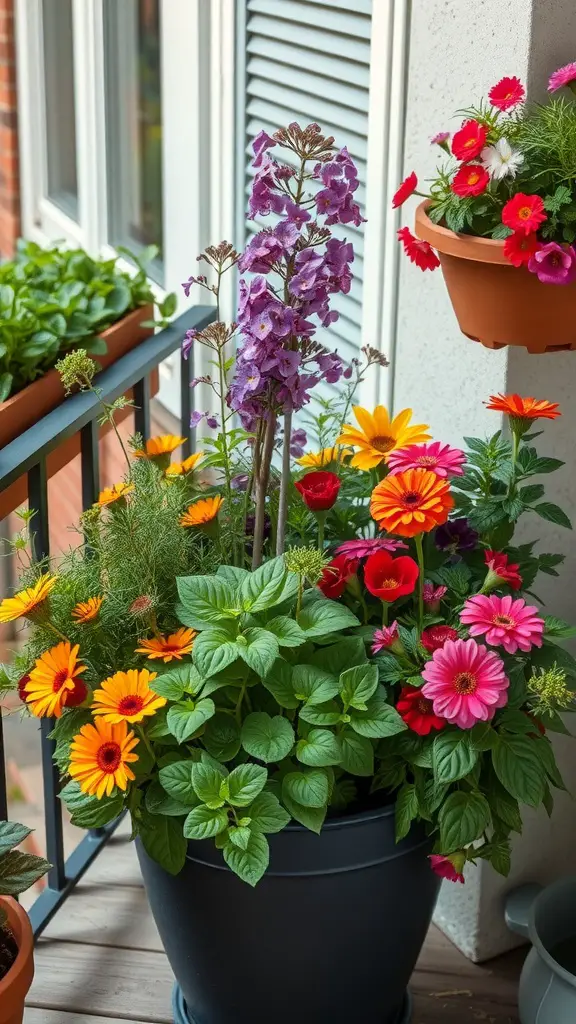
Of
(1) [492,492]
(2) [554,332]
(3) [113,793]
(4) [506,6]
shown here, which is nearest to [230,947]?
(3) [113,793]

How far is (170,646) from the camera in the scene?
133 cm

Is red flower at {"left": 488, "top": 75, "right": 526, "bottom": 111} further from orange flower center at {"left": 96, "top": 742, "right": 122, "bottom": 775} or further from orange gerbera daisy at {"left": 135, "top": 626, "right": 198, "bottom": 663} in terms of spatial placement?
orange flower center at {"left": 96, "top": 742, "right": 122, "bottom": 775}

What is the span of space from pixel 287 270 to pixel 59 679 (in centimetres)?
51

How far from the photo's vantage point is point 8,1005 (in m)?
1.25

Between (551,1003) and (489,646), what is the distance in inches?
18.0

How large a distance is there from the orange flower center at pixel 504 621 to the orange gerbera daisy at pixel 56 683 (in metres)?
0.44

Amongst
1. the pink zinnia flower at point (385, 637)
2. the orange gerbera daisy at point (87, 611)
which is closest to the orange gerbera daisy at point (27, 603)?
the orange gerbera daisy at point (87, 611)

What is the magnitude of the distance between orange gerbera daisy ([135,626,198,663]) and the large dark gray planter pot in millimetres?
209

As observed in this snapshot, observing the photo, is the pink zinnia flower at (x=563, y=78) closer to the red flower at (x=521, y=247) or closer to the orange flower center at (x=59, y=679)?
the red flower at (x=521, y=247)

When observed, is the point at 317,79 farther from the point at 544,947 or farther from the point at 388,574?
the point at 544,947

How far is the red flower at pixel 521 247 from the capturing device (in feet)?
3.96

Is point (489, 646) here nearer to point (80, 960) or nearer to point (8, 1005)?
point (8, 1005)

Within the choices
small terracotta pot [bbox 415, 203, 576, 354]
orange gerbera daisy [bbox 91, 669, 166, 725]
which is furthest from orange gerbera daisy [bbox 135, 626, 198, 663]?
small terracotta pot [bbox 415, 203, 576, 354]

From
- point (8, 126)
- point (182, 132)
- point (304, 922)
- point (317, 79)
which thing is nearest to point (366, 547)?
point (304, 922)
